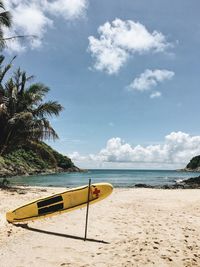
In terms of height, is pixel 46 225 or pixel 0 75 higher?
pixel 0 75

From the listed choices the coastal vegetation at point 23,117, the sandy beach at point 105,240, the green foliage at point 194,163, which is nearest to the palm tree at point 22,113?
the coastal vegetation at point 23,117

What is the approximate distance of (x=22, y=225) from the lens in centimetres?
962

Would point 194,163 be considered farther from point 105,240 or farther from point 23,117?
point 105,240

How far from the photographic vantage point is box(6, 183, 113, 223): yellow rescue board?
32.4 ft

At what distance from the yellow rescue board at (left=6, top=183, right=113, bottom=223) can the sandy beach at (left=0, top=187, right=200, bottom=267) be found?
0.93 ft

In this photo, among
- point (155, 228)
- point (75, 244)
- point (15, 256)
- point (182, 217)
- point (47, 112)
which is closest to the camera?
point (15, 256)

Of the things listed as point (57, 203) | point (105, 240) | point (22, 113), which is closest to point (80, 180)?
point (22, 113)

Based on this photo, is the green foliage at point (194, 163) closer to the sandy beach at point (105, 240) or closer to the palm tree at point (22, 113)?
the palm tree at point (22, 113)

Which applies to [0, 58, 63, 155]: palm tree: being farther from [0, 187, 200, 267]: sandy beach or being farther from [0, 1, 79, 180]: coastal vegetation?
[0, 187, 200, 267]: sandy beach

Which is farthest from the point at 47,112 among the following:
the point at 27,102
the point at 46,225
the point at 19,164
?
the point at 19,164

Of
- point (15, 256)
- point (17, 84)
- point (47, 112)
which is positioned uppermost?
point (17, 84)

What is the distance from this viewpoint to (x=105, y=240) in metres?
8.13

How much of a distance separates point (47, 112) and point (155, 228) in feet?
47.2

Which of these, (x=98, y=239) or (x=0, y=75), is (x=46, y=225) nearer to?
(x=98, y=239)
